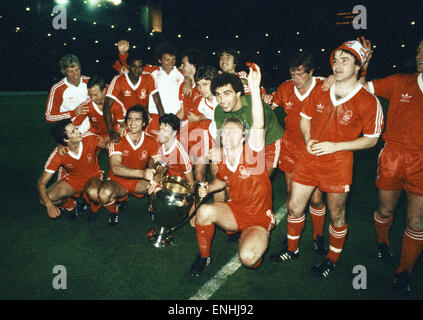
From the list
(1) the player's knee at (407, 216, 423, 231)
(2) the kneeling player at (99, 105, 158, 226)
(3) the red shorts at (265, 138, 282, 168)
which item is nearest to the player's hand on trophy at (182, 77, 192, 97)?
(2) the kneeling player at (99, 105, 158, 226)

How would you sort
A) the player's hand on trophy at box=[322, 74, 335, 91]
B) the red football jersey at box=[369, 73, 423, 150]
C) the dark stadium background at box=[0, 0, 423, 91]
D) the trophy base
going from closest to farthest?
the red football jersey at box=[369, 73, 423, 150] < the player's hand on trophy at box=[322, 74, 335, 91] < the trophy base < the dark stadium background at box=[0, 0, 423, 91]

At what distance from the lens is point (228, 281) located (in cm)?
286

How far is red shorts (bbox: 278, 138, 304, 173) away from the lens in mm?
3570

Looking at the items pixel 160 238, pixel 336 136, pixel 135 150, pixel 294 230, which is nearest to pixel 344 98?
pixel 336 136

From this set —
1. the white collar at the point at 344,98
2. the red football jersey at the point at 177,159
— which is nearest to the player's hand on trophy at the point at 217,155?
the red football jersey at the point at 177,159

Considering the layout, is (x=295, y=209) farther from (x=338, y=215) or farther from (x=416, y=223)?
(x=416, y=223)

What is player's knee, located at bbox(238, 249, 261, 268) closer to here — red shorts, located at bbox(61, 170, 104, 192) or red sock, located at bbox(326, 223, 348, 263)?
red sock, located at bbox(326, 223, 348, 263)

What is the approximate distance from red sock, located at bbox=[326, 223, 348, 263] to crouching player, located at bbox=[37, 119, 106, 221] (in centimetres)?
299

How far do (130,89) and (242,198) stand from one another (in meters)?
3.24

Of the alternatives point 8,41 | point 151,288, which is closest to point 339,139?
point 151,288

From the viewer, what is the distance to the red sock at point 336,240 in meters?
2.82

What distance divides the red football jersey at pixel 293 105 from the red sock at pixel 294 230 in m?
1.00
